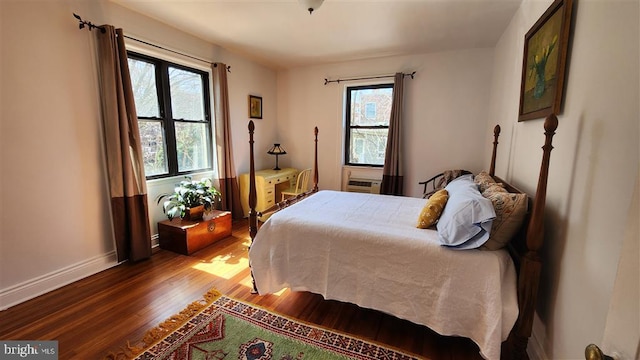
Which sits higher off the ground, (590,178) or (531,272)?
(590,178)

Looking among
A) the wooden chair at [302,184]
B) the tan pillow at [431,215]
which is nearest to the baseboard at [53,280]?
the wooden chair at [302,184]

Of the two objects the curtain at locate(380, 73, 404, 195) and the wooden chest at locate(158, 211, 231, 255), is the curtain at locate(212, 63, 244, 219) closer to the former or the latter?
the wooden chest at locate(158, 211, 231, 255)

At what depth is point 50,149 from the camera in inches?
85.2

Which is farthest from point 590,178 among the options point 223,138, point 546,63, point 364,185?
point 223,138

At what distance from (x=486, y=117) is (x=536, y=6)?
172cm

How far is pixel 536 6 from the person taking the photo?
2016 mm

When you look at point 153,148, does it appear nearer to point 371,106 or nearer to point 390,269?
point 390,269

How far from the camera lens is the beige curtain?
2408mm

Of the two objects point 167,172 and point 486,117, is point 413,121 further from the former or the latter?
point 167,172

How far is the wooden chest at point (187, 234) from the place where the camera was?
2888 millimetres

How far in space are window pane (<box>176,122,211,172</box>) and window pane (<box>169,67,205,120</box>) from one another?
0.43 feet

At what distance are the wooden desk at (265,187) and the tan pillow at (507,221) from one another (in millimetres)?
3047

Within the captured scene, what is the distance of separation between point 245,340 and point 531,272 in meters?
1.71

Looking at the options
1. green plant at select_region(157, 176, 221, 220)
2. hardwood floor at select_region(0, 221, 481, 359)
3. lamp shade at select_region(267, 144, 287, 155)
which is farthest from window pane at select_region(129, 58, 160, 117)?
lamp shade at select_region(267, 144, 287, 155)
